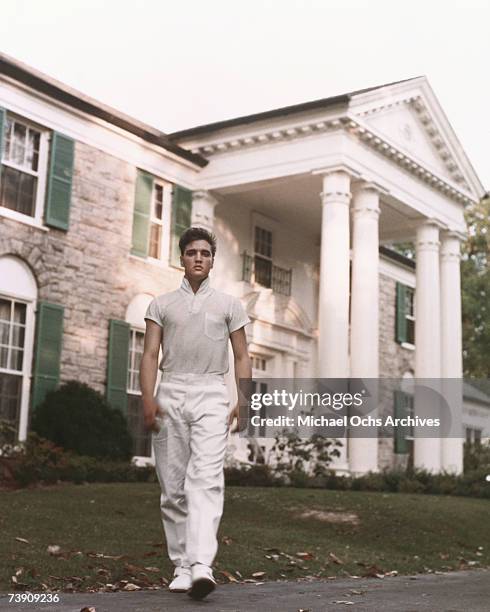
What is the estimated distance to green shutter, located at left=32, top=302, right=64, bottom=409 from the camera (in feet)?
52.5

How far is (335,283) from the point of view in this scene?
1889 cm

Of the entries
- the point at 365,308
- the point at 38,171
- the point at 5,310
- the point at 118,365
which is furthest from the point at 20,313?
the point at 365,308

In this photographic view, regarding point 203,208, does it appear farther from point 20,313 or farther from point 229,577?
point 229,577

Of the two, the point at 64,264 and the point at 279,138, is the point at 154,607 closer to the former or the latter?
the point at 64,264

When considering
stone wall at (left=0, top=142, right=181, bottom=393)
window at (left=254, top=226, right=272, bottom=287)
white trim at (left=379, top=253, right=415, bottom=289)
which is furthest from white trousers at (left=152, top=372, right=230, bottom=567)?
white trim at (left=379, top=253, right=415, bottom=289)

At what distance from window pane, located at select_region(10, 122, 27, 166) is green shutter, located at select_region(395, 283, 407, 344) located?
14072 mm

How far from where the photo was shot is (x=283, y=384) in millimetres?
22219

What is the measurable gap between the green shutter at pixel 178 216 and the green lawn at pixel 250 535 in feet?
21.7

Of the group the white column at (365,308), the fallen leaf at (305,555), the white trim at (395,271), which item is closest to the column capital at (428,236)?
the white column at (365,308)

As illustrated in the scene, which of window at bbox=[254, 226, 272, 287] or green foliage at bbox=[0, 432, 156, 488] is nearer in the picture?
green foliage at bbox=[0, 432, 156, 488]

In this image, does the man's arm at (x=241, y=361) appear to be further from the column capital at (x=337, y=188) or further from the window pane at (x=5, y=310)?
the column capital at (x=337, y=188)

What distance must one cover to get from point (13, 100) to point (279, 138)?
19.1 ft

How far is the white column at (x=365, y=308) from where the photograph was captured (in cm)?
1905

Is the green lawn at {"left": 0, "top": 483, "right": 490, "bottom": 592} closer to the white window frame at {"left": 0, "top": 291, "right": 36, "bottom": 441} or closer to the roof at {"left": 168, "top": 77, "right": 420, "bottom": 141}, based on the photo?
→ the white window frame at {"left": 0, "top": 291, "right": 36, "bottom": 441}
